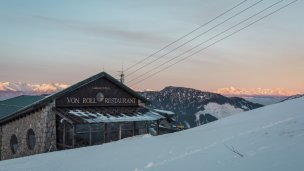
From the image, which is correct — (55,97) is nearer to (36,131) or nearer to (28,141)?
(36,131)

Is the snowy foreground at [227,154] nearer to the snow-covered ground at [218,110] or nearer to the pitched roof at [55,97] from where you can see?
the pitched roof at [55,97]

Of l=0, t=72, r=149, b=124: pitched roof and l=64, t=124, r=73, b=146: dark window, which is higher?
l=0, t=72, r=149, b=124: pitched roof

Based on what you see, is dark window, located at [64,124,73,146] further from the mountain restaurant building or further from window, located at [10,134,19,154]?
window, located at [10,134,19,154]

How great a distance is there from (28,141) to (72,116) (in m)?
5.16

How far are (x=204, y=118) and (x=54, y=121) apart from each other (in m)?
135

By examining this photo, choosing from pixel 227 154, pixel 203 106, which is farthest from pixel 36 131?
pixel 203 106

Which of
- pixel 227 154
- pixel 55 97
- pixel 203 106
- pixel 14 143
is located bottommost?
pixel 14 143

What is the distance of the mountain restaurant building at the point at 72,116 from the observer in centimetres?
2352

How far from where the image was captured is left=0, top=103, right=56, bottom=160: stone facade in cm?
2367

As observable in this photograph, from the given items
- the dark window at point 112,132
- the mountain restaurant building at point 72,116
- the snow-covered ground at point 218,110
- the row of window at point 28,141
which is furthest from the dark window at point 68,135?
the snow-covered ground at point 218,110

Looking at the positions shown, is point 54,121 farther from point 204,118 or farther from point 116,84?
point 204,118

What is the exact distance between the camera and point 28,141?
2555 cm

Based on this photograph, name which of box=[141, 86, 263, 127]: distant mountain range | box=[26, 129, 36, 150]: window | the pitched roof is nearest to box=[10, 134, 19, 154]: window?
the pitched roof

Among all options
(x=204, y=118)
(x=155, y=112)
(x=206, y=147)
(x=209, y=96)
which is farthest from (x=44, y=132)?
(x=209, y=96)
